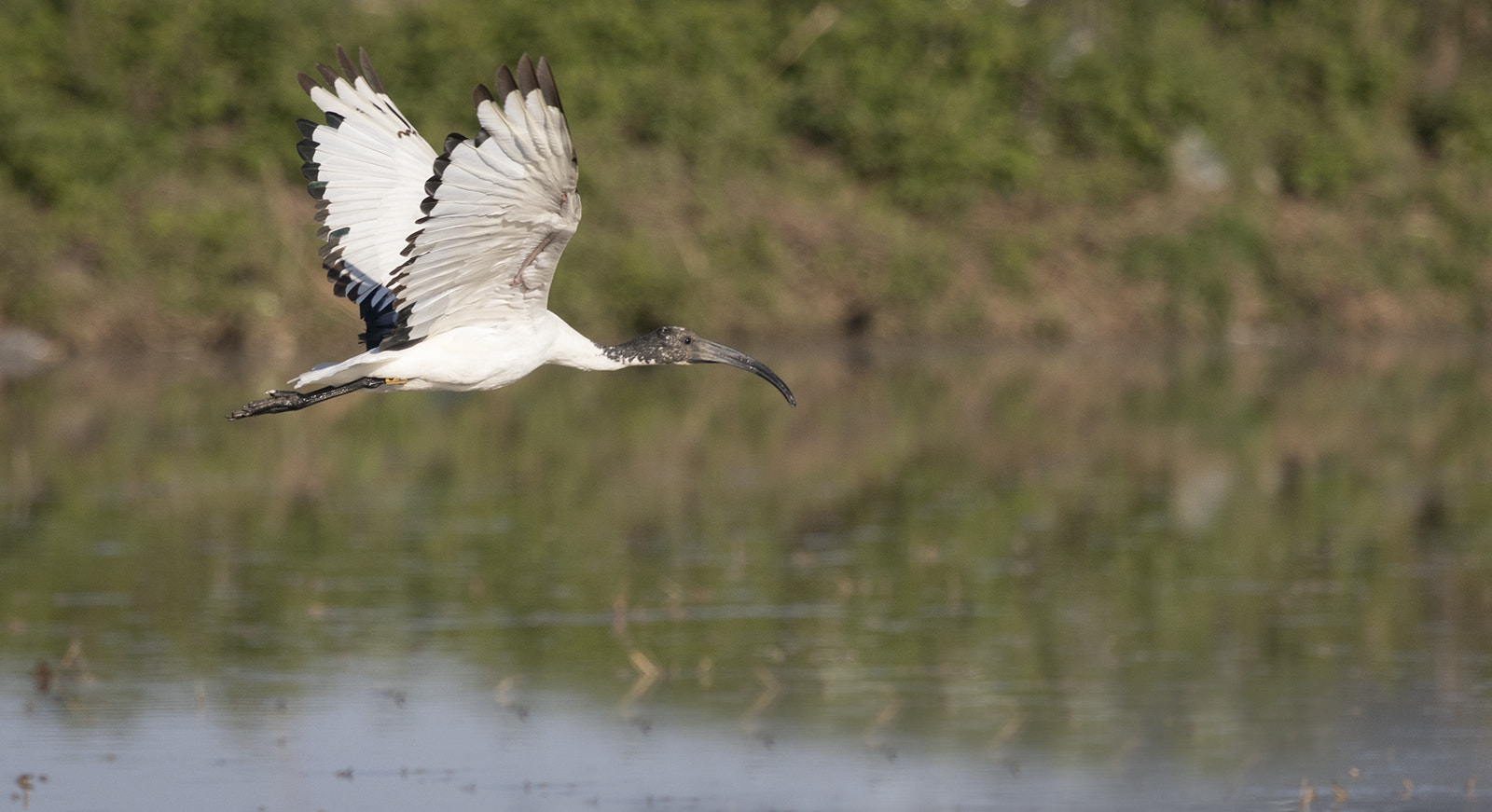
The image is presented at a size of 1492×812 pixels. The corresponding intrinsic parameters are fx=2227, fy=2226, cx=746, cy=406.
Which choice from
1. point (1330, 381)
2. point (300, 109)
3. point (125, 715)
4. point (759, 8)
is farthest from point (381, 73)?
point (125, 715)

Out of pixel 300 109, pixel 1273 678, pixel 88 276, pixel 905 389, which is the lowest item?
pixel 1273 678

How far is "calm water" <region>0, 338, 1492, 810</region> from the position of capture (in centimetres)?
944

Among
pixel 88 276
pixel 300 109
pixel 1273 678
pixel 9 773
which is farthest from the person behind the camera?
pixel 300 109

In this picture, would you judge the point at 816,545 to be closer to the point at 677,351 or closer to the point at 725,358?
the point at 677,351

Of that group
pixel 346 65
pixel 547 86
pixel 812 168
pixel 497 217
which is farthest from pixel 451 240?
pixel 812 168

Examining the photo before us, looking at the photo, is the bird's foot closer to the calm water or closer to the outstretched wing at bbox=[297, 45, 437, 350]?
the outstretched wing at bbox=[297, 45, 437, 350]

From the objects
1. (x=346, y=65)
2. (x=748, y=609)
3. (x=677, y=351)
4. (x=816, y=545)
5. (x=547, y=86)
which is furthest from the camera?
(x=816, y=545)

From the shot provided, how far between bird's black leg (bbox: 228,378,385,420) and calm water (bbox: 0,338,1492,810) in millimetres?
1675

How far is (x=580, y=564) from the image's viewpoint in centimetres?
1482

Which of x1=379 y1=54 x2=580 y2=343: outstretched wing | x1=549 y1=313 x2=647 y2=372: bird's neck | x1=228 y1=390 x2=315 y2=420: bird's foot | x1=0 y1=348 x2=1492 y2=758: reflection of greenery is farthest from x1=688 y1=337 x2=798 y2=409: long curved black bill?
x1=0 y1=348 x2=1492 y2=758: reflection of greenery

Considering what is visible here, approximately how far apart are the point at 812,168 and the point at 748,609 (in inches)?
954

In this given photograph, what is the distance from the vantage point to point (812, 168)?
3678 cm

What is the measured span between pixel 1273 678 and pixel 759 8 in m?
29.6

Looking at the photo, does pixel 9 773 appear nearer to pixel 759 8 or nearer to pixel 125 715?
pixel 125 715
